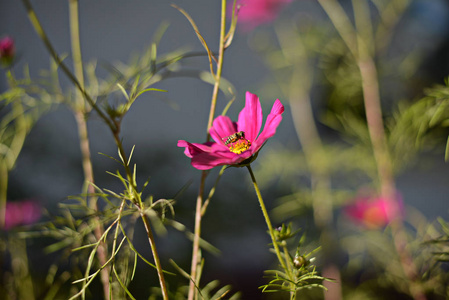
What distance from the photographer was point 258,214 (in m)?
1.72

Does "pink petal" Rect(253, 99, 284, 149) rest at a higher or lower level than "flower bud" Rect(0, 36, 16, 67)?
lower

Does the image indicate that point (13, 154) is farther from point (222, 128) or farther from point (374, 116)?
point (374, 116)

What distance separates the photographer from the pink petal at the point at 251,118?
0.30 metres

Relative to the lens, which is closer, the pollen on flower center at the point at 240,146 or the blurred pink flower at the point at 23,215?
the pollen on flower center at the point at 240,146

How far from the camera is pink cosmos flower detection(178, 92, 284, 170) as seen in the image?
0.27m

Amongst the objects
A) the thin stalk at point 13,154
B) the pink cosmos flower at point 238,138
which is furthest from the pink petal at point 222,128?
the thin stalk at point 13,154

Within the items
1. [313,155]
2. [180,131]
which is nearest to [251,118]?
[313,155]

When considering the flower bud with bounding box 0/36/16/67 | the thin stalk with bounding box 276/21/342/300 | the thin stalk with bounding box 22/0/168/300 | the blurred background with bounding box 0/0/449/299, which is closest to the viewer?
the thin stalk with bounding box 22/0/168/300

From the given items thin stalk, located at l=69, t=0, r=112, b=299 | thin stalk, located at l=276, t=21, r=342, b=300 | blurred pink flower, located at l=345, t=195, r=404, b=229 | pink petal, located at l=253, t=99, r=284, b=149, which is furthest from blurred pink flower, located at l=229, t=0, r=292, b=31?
pink petal, located at l=253, t=99, r=284, b=149

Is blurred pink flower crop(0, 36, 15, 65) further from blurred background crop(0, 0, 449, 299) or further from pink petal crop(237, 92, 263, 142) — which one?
blurred background crop(0, 0, 449, 299)

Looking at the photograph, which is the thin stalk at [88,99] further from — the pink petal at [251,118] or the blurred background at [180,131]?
the blurred background at [180,131]

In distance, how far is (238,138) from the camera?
1.06 feet

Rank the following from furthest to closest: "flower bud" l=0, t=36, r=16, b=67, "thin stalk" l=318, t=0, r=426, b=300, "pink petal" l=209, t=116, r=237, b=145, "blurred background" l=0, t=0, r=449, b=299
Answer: "blurred background" l=0, t=0, r=449, b=299, "thin stalk" l=318, t=0, r=426, b=300, "flower bud" l=0, t=36, r=16, b=67, "pink petal" l=209, t=116, r=237, b=145

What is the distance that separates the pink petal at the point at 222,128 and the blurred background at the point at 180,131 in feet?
3.74
